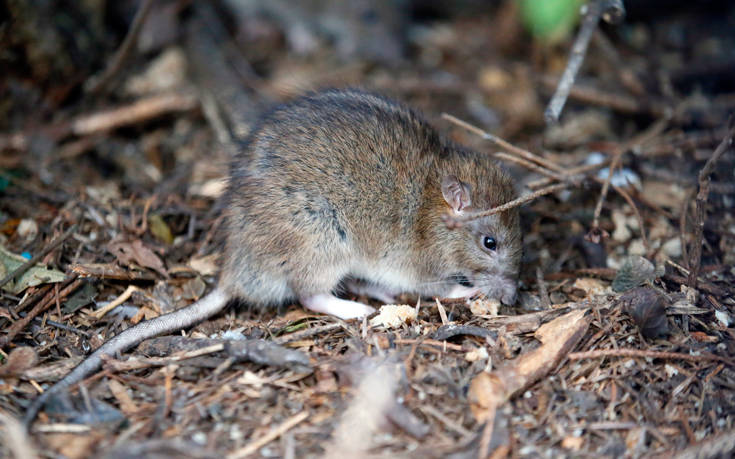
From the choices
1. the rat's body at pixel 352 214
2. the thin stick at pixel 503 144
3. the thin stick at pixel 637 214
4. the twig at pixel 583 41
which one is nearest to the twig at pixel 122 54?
the rat's body at pixel 352 214

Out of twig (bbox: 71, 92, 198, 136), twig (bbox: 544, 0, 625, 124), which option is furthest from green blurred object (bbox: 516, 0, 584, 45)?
twig (bbox: 71, 92, 198, 136)

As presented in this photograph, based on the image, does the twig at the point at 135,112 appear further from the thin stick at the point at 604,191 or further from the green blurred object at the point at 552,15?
the thin stick at the point at 604,191

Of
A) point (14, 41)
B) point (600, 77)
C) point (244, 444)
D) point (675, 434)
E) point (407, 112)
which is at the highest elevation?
point (14, 41)

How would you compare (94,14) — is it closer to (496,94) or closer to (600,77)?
(496,94)

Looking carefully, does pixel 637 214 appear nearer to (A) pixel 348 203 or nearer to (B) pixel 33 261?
(A) pixel 348 203

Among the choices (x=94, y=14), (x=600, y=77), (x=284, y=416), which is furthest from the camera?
(x=600, y=77)

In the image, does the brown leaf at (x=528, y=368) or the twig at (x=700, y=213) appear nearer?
the brown leaf at (x=528, y=368)

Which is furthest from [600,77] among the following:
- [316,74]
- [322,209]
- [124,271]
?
[124,271]
